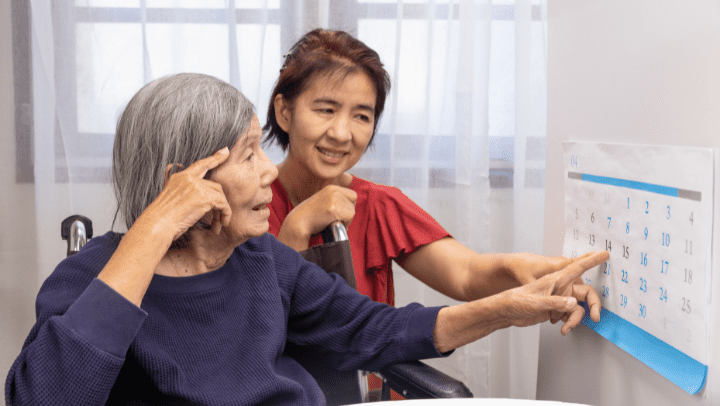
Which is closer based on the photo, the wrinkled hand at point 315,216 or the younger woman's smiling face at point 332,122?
the wrinkled hand at point 315,216

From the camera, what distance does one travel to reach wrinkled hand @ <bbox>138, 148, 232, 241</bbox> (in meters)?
0.75

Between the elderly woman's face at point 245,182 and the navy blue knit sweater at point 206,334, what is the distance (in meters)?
0.09

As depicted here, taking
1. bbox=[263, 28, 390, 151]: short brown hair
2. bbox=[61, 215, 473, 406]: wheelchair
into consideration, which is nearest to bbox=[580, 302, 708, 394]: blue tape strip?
bbox=[61, 215, 473, 406]: wheelchair

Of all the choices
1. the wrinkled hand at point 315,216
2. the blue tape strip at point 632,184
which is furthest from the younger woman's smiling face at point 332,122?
the blue tape strip at point 632,184

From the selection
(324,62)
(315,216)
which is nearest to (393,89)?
(324,62)

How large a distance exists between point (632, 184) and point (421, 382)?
0.42 meters

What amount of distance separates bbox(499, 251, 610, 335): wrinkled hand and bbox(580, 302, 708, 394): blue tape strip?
0.02 meters

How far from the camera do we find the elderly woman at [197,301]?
670mm

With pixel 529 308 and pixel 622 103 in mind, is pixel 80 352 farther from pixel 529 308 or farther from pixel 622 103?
pixel 622 103

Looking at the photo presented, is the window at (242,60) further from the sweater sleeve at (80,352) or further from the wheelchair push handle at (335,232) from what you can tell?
the sweater sleeve at (80,352)

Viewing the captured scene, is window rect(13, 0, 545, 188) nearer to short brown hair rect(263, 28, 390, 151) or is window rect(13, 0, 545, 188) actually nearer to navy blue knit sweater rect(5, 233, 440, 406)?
short brown hair rect(263, 28, 390, 151)

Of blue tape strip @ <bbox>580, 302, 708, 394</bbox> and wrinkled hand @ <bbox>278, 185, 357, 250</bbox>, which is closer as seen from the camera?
blue tape strip @ <bbox>580, 302, 708, 394</bbox>

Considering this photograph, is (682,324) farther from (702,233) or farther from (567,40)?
(567,40)

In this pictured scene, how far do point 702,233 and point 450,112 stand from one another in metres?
1.26
